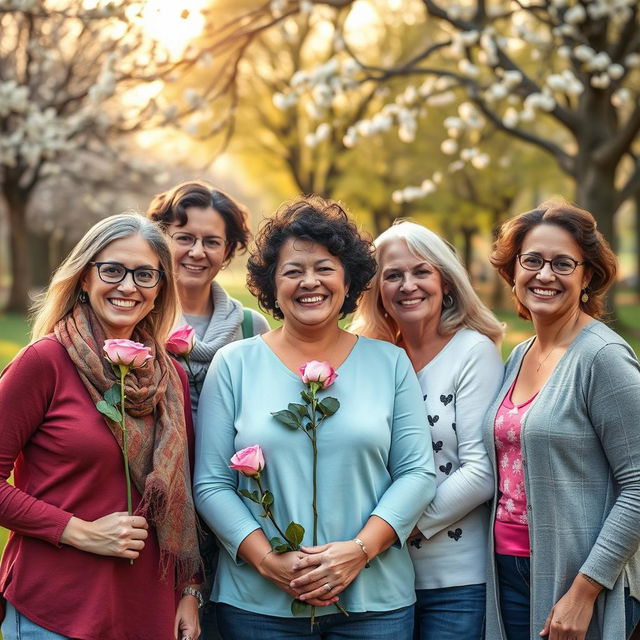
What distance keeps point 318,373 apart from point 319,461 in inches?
13.0

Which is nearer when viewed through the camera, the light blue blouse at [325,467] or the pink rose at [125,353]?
the pink rose at [125,353]

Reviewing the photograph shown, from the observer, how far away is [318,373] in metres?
3.31

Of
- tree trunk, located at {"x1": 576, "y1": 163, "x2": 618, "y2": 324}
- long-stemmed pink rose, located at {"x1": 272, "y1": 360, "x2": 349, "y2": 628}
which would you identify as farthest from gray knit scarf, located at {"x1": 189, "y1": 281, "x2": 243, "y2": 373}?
tree trunk, located at {"x1": 576, "y1": 163, "x2": 618, "y2": 324}

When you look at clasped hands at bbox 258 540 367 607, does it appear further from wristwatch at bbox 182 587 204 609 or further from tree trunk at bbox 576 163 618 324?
tree trunk at bbox 576 163 618 324

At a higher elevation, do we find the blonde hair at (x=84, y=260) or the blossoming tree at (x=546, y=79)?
the blossoming tree at (x=546, y=79)

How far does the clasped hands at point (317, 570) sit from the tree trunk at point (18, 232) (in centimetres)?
2195

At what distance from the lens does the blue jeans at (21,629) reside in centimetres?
307

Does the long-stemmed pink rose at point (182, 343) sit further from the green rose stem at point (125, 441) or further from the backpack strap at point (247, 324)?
the green rose stem at point (125, 441)

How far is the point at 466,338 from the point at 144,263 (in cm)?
143

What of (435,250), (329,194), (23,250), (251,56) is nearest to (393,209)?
(329,194)

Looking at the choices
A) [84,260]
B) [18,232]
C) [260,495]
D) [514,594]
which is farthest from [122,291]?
[18,232]

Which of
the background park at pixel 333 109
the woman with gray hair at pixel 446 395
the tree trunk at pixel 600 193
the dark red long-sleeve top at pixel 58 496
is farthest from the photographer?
the tree trunk at pixel 600 193

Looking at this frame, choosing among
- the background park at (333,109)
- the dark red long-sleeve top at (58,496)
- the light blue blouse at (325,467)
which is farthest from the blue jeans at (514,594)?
the background park at (333,109)

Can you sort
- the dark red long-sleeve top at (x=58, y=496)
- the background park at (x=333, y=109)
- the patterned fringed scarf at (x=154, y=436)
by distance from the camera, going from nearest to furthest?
the dark red long-sleeve top at (x=58, y=496) → the patterned fringed scarf at (x=154, y=436) → the background park at (x=333, y=109)
